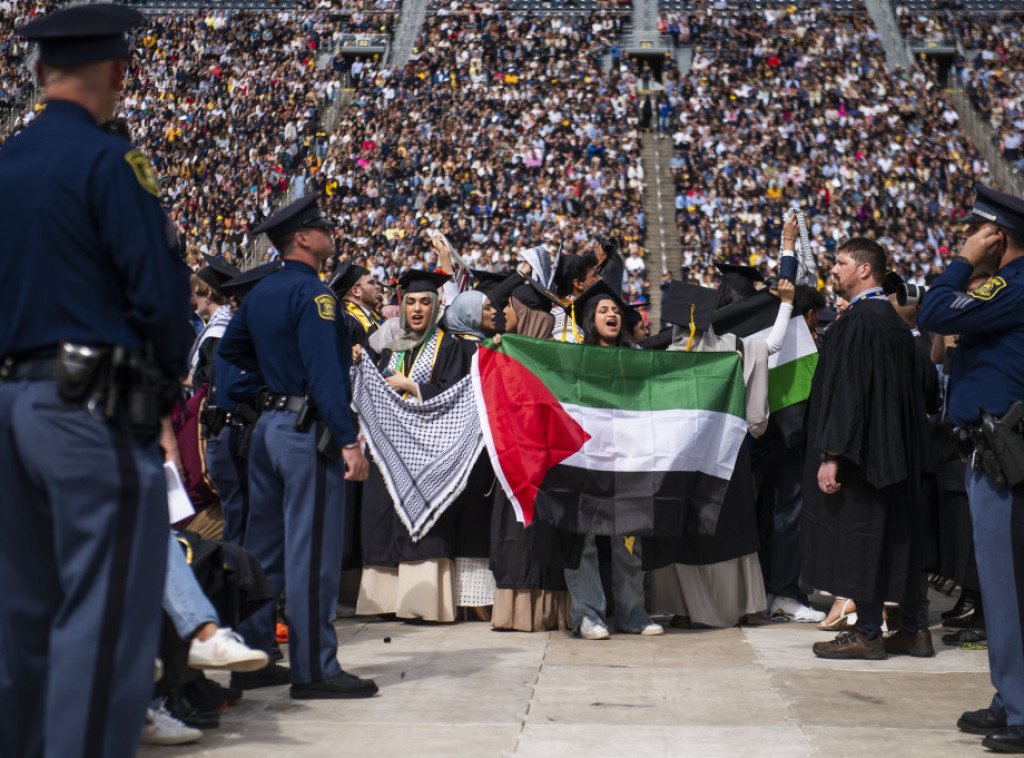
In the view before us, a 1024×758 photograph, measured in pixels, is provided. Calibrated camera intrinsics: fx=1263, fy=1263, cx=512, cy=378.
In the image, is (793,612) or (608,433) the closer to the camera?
(608,433)

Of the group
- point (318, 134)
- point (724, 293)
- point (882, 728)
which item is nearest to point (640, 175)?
point (318, 134)

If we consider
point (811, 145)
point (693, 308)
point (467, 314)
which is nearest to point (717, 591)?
point (693, 308)

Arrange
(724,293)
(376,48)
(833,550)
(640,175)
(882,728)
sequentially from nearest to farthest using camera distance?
1. (882,728)
2. (833,550)
3. (724,293)
4. (640,175)
5. (376,48)

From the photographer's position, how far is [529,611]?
7.11 metres

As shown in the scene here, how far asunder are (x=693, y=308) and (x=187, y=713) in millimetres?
4086

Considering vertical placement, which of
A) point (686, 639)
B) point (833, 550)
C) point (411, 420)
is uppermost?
point (411, 420)

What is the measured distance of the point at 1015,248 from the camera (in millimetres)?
4812

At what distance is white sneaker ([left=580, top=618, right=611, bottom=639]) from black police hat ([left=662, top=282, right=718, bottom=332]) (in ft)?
6.24

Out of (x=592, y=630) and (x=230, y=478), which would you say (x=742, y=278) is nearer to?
(x=592, y=630)

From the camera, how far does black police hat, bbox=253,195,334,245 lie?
5438 mm

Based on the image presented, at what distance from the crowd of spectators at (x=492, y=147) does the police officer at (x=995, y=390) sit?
17268 mm

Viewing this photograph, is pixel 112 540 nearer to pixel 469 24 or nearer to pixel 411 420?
pixel 411 420

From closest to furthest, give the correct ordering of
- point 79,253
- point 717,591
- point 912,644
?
point 79,253
point 912,644
point 717,591

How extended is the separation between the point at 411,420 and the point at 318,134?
23710 mm
